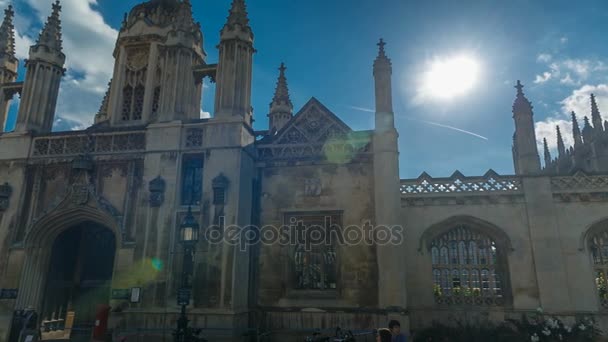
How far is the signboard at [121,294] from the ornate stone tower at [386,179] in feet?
24.7

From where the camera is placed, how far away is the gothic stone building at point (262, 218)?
1284 cm

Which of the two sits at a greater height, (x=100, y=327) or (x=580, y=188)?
(x=580, y=188)

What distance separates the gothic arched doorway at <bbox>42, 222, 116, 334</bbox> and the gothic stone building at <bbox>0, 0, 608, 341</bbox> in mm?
54

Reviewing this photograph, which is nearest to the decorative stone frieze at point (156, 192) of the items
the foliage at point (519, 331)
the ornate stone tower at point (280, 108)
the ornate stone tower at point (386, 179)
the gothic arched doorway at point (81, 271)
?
the gothic arched doorway at point (81, 271)

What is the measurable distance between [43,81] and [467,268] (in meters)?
17.0

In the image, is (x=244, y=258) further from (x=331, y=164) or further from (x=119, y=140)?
(x=119, y=140)

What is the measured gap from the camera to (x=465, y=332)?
41.8ft

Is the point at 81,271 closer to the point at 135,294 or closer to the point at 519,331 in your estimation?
the point at 135,294

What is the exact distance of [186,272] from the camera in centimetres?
1245

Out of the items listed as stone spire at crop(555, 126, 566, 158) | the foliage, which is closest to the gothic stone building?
the foliage

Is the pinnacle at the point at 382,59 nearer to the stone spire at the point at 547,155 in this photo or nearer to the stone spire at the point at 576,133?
the stone spire at the point at 576,133

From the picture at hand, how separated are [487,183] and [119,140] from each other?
13.0 m

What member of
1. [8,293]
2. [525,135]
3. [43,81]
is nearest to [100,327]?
[8,293]

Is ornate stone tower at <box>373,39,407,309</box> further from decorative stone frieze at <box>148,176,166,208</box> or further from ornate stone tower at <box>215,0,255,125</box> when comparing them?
decorative stone frieze at <box>148,176,166,208</box>
